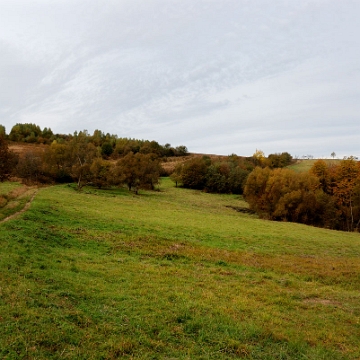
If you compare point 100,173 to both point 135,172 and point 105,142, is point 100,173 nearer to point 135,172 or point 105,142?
point 135,172

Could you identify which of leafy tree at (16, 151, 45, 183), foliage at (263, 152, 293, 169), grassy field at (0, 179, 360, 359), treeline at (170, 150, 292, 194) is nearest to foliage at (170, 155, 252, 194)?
treeline at (170, 150, 292, 194)

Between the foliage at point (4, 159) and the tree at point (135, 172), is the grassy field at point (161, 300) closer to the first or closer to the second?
the foliage at point (4, 159)

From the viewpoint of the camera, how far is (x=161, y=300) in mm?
10094

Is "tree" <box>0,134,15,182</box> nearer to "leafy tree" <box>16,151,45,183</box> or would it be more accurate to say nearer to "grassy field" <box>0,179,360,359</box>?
"grassy field" <box>0,179,360,359</box>

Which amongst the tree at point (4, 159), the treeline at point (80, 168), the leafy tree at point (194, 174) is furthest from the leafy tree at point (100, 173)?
the leafy tree at point (194, 174)

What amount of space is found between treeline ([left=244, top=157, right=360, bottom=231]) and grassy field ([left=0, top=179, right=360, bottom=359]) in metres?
35.2

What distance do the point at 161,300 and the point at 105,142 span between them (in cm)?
11580

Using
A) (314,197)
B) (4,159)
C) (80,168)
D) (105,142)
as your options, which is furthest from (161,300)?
(105,142)

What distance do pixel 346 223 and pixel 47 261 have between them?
191ft

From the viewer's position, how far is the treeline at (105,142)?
114m

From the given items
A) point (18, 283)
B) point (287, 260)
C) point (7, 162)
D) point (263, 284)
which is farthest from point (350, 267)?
point (7, 162)

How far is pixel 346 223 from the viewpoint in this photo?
→ 56.9 meters

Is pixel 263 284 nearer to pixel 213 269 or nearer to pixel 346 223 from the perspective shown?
pixel 213 269

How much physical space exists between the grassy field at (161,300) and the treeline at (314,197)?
3518 cm
